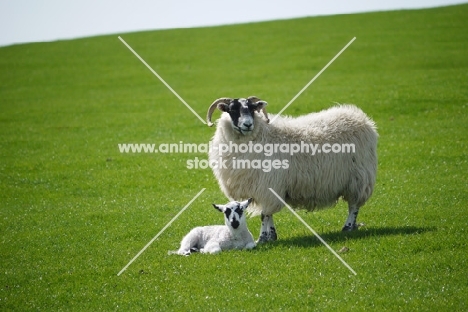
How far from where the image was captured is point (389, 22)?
4806 cm

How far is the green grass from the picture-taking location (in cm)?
978

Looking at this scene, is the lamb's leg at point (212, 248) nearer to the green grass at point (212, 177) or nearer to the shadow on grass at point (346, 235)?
the green grass at point (212, 177)

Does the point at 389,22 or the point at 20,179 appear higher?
the point at 389,22

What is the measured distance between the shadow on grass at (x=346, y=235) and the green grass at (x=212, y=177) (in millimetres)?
56

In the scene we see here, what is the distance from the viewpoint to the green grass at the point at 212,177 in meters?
9.78

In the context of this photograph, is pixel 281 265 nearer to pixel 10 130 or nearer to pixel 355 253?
pixel 355 253

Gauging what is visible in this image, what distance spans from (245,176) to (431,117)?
15820mm

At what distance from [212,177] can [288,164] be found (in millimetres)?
7877

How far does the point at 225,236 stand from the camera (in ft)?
38.0

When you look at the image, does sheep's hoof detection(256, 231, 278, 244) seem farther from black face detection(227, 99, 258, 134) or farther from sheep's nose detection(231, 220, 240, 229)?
black face detection(227, 99, 258, 134)

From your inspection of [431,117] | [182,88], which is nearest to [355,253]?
[431,117]

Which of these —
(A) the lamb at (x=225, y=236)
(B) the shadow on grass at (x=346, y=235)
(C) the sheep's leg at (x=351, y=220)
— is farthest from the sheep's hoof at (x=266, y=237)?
(C) the sheep's leg at (x=351, y=220)

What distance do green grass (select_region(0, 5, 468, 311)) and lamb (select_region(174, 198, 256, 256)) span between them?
0.43 metres

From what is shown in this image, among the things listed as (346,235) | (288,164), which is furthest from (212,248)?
(346,235)
